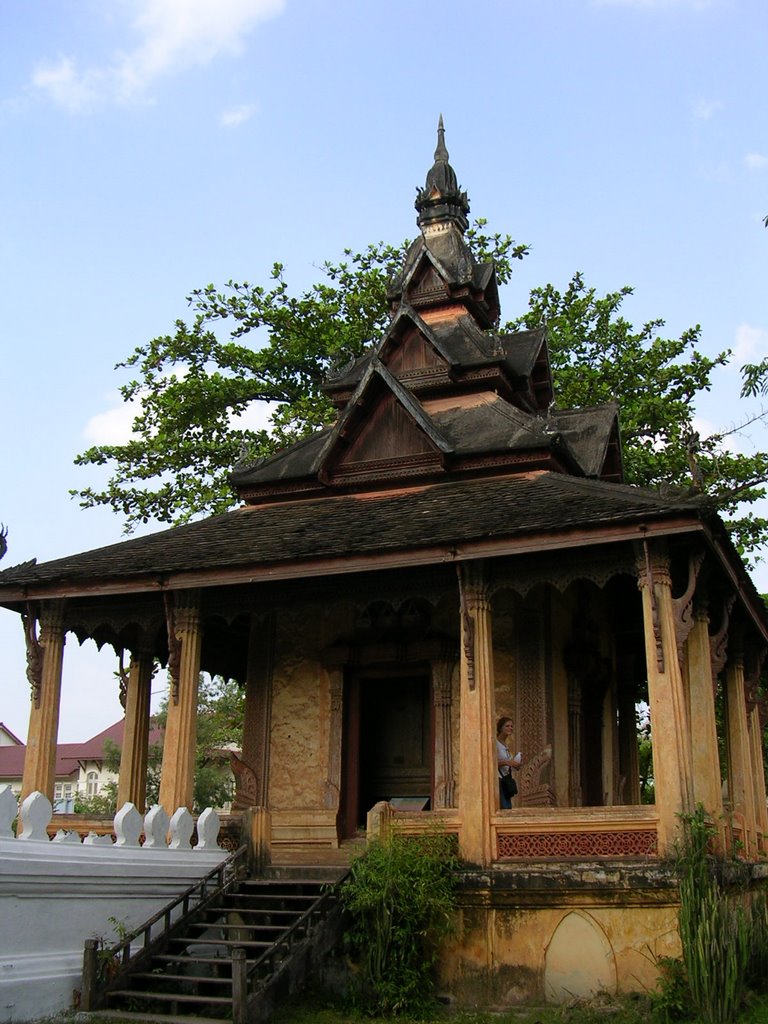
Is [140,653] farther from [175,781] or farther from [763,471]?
[763,471]

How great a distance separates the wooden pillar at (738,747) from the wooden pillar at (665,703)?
3777 mm

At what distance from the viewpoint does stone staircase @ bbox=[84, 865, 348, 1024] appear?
10375mm

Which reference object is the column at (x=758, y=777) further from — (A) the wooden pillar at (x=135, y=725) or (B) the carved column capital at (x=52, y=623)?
(B) the carved column capital at (x=52, y=623)

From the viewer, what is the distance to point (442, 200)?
23.1 meters

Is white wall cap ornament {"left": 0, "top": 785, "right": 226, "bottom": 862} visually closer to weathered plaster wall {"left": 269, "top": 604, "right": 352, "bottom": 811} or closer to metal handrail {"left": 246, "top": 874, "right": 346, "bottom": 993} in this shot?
metal handrail {"left": 246, "top": 874, "right": 346, "bottom": 993}

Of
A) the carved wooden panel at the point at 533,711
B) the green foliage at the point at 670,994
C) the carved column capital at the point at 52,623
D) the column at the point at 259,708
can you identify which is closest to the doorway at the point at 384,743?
the column at the point at 259,708

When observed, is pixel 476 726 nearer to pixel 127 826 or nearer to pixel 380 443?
pixel 127 826

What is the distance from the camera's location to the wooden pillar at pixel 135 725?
18.2 m

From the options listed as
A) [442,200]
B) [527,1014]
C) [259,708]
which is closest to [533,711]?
[259,708]

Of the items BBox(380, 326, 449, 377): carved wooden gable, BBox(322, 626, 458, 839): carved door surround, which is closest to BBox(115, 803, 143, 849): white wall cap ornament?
BBox(322, 626, 458, 839): carved door surround

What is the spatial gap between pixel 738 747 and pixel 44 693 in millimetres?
10045

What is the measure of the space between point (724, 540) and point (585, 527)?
183cm

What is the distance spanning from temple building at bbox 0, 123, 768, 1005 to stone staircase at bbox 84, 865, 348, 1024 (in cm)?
135

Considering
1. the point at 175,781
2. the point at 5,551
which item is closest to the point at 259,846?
the point at 175,781
